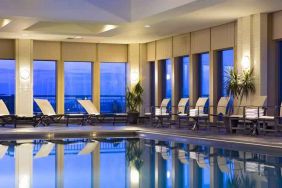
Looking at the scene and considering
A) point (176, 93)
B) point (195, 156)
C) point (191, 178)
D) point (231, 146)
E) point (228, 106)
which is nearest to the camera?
point (191, 178)

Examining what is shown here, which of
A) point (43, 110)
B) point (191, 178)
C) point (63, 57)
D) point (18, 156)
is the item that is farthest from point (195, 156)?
point (63, 57)

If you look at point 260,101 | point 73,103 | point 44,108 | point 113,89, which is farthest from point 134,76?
point 260,101

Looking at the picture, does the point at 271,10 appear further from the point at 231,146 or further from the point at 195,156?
the point at 195,156

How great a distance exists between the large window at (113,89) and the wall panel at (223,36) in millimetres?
5344

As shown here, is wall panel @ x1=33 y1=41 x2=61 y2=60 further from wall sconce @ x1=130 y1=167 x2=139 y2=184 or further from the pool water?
wall sconce @ x1=130 y1=167 x2=139 y2=184

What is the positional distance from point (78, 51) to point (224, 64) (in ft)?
19.5

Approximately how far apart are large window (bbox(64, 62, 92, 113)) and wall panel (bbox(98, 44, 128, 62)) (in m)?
0.63

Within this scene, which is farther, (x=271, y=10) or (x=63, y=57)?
(x=63, y=57)

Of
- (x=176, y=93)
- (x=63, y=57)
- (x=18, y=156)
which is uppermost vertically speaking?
(x=63, y=57)

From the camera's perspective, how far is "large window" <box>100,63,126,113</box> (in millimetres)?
18719

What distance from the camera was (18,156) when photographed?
29.0 feet

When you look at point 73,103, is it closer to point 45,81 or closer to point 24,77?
point 45,81

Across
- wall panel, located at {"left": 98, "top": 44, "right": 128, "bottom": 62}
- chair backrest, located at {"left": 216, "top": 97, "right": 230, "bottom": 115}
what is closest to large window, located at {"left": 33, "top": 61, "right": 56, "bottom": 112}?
wall panel, located at {"left": 98, "top": 44, "right": 128, "bottom": 62}

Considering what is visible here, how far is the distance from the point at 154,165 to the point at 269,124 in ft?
16.5
